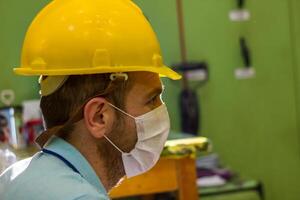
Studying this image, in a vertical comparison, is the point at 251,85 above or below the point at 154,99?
below

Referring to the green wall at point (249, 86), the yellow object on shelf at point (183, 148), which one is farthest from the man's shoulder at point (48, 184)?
the green wall at point (249, 86)

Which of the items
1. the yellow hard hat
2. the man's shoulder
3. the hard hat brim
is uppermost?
the yellow hard hat

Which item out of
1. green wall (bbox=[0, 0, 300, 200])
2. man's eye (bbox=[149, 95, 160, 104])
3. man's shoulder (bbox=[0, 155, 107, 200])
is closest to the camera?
man's shoulder (bbox=[0, 155, 107, 200])

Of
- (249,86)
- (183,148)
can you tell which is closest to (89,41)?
(183,148)

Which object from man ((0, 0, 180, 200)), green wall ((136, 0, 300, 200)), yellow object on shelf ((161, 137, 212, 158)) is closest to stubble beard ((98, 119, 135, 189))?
man ((0, 0, 180, 200))

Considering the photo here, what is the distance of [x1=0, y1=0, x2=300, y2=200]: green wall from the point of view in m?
3.11

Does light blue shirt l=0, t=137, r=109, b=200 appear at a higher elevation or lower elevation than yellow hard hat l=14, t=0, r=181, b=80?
lower

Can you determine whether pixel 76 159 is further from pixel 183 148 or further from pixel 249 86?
pixel 249 86

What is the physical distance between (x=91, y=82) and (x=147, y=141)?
7.8 inches

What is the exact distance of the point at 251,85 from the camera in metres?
3.19

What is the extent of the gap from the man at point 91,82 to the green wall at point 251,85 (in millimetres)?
1987

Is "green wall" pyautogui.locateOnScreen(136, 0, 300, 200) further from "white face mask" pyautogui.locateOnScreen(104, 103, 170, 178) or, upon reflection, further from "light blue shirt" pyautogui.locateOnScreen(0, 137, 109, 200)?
"light blue shirt" pyautogui.locateOnScreen(0, 137, 109, 200)

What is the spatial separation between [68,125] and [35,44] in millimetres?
172

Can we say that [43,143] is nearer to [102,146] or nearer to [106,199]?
[102,146]
